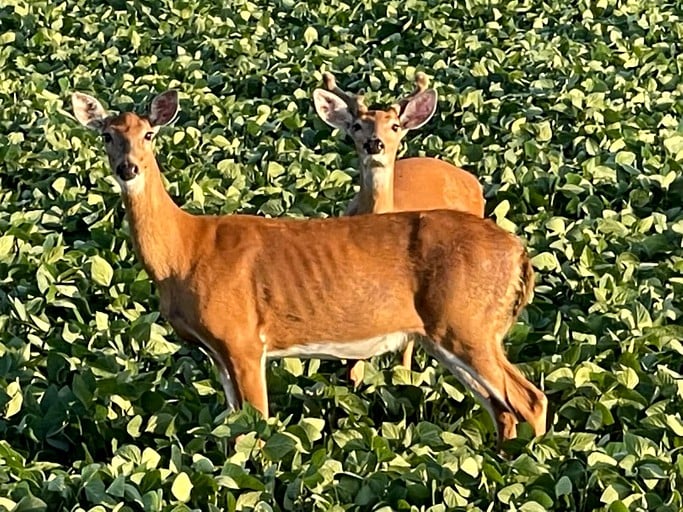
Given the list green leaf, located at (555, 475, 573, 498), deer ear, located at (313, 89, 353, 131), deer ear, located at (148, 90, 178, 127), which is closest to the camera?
green leaf, located at (555, 475, 573, 498)

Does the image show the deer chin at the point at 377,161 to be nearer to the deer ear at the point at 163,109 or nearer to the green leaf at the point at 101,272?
the deer ear at the point at 163,109

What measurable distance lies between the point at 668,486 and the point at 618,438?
714 mm

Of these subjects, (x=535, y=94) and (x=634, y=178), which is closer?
(x=634, y=178)

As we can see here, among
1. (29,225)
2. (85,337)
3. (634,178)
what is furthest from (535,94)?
(85,337)

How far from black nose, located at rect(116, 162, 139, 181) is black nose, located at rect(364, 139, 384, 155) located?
68.0 inches

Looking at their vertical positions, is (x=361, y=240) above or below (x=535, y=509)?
above

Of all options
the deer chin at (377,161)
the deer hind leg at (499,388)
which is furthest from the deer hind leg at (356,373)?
the deer chin at (377,161)

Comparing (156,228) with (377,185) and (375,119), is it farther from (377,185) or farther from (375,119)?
(375,119)

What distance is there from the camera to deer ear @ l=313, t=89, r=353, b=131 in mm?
8109

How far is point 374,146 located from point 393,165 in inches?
12.9

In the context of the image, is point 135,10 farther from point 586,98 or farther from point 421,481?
point 421,481

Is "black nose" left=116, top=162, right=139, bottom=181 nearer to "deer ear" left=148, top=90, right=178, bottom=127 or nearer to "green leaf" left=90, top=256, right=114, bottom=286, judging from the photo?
"deer ear" left=148, top=90, right=178, bottom=127

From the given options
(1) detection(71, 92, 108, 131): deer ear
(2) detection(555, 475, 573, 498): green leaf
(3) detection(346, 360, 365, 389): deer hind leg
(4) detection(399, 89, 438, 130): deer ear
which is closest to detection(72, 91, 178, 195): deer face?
(1) detection(71, 92, 108, 131): deer ear

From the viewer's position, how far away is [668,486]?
572 cm
